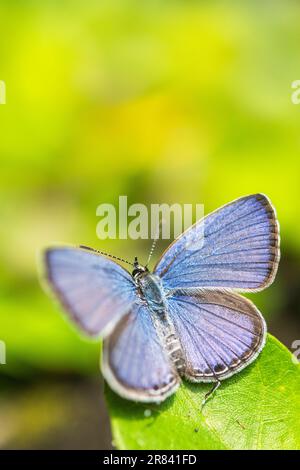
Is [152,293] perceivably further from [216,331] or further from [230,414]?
[230,414]

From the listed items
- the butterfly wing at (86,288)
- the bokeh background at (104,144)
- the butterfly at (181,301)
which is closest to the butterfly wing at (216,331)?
the butterfly at (181,301)

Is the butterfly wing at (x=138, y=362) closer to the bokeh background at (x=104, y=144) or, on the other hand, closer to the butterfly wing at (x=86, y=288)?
the butterfly wing at (x=86, y=288)

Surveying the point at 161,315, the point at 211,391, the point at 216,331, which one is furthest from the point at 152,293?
the point at 211,391

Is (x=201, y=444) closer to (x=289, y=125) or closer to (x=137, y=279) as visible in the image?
(x=137, y=279)

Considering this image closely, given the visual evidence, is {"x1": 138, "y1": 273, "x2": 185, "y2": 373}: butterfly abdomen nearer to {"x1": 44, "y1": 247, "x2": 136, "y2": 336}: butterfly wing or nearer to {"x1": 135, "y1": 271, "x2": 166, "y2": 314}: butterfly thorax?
{"x1": 135, "y1": 271, "x2": 166, "y2": 314}: butterfly thorax

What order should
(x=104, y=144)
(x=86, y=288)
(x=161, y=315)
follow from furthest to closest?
(x=104, y=144), (x=161, y=315), (x=86, y=288)

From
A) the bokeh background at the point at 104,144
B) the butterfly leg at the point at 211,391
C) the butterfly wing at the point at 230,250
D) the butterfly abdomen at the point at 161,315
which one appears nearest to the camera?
the butterfly leg at the point at 211,391

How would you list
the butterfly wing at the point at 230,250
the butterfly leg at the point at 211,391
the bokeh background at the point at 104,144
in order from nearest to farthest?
the butterfly leg at the point at 211,391 → the butterfly wing at the point at 230,250 → the bokeh background at the point at 104,144
